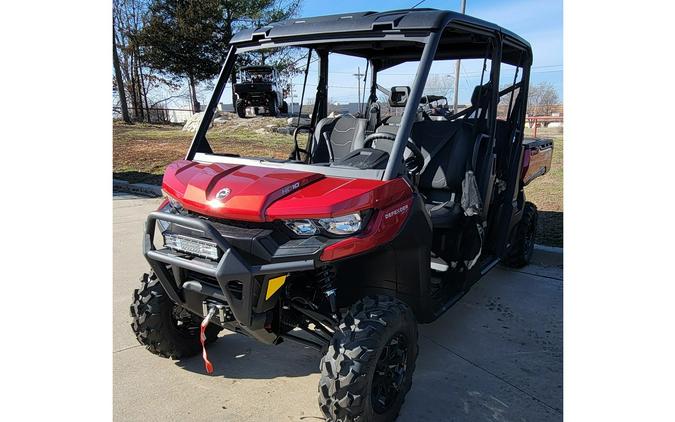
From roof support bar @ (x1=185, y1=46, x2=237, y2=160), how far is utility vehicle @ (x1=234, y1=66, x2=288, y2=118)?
4.2 inches

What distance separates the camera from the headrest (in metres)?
3.58

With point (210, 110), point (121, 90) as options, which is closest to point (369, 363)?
point (210, 110)

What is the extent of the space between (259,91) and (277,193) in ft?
4.55

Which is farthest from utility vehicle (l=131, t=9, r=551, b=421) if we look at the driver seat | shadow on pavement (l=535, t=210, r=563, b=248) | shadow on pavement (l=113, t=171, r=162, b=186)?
shadow on pavement (l=113, t=171, r=162, b=186)

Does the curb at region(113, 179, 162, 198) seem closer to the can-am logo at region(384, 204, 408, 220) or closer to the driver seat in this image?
the driver seat

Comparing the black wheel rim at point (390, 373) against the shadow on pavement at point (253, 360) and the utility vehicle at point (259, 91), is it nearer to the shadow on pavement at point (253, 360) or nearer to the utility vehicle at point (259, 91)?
the shadow on pavement at point (253, 360)

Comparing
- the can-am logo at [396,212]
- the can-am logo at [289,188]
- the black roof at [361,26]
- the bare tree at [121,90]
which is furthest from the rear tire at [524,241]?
the bare tree at [121,90]

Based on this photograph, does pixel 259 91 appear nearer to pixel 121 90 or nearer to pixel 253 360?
pixel 253 360

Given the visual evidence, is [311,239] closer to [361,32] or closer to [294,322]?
[294,322]

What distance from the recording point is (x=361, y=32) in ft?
9.40

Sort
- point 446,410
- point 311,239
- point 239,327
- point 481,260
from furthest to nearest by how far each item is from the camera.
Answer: point 481,260 < point 446,410 < point 239,327 < point 311,239

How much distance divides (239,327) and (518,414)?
1605 mm

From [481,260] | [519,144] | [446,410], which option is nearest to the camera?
[446,410]

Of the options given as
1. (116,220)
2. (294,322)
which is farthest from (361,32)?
(116,220)
